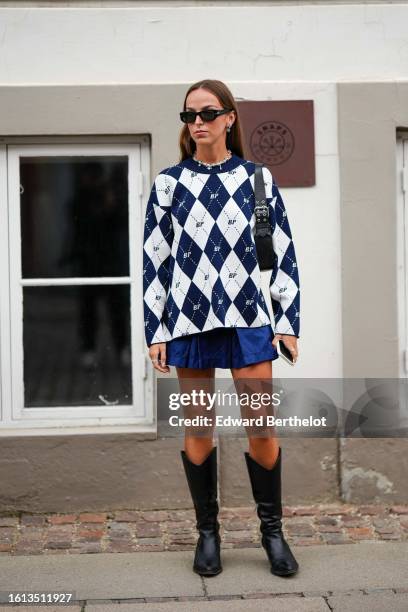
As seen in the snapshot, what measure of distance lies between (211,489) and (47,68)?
2.35 metres

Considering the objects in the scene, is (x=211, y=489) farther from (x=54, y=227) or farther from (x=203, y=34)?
(x=203, y=34)

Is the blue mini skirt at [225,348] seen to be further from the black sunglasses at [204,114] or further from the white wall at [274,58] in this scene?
the white wall at [274,58]

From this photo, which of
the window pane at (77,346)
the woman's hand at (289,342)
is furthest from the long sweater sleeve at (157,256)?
the window pane at (77,346)

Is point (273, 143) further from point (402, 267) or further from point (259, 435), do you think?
point (259, 435)

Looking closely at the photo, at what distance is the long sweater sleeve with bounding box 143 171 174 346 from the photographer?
4.29m

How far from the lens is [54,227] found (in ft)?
18.3

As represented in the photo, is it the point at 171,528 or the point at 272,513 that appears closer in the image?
the point at 272,513

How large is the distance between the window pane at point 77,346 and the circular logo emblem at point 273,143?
1001mm

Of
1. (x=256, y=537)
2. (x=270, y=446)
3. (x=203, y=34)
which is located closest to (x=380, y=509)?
(x=256, y=537)

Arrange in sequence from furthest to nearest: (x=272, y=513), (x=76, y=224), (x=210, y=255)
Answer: (x=76, y=224)
(x=272, y=513)
(x=210, y=255)

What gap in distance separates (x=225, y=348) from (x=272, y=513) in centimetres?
74

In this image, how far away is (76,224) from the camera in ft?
18.3

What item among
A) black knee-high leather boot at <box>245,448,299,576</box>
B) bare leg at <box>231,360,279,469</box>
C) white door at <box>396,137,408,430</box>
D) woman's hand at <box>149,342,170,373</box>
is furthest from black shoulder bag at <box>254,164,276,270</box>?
white door at <box>396,137,408,430</box>

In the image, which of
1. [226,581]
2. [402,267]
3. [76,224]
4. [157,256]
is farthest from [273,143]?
[226,581]
